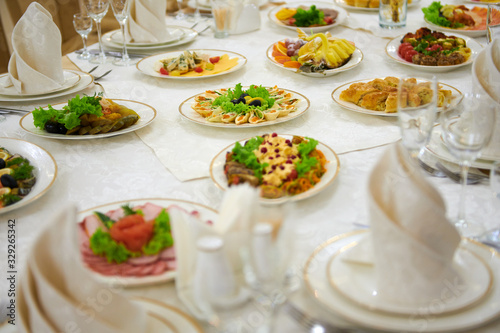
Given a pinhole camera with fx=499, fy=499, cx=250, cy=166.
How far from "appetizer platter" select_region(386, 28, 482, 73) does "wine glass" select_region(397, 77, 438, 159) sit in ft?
3.33

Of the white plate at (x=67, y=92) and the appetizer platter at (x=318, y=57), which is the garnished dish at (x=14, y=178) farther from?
the appetizer platter at (x=318, y=57)

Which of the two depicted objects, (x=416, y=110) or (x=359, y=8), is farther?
(x=359, y=8)

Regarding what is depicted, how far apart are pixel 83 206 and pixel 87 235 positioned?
243mm

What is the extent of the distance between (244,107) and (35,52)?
90cm

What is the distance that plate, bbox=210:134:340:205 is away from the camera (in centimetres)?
125

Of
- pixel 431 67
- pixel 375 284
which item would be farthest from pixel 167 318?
pixel 431 67

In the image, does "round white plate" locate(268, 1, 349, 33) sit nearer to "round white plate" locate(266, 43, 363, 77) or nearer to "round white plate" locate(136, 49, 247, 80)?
"round white plate" locate(266, 43, 363, 77)

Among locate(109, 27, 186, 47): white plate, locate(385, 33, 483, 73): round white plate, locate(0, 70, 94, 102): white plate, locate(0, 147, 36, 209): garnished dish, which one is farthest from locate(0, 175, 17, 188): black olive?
locate(385, 33, 483, 73): round white plate

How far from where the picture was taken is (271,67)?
2.39 m

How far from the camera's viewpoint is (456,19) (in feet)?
9.09

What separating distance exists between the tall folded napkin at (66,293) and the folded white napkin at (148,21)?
1953 mm

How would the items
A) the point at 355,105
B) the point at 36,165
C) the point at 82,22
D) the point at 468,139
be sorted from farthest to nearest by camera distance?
1. the point at 82,22
2. the point at 355,105
3. the point at 36,165
4. the point at 468,139

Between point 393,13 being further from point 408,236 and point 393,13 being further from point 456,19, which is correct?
point 408,236

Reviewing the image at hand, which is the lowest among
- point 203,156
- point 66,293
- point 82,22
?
point 203,156
